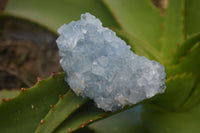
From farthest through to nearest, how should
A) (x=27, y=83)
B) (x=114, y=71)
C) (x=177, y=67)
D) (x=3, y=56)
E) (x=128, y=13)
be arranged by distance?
(x=3, y=56) → (x=27, y=83) → (x=128, y=13) → (x=177, y=67) → (x=114, y=71)

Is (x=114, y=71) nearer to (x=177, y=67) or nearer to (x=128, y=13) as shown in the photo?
(x=177, y=67)

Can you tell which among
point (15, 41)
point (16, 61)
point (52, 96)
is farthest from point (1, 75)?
point (52, 96)

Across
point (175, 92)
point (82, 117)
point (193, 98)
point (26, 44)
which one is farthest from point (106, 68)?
point (26, 44)

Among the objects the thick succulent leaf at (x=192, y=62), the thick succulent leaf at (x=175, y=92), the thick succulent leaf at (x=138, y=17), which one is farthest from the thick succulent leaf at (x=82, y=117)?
the thick succulent leaf at (x=138, y=17)

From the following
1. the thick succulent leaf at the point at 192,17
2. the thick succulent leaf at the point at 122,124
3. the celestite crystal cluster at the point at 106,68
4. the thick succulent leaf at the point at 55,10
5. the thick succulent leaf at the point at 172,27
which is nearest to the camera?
the celestite crystal cluster at the point at 106,68

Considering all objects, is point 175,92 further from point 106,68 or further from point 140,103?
point 106,68

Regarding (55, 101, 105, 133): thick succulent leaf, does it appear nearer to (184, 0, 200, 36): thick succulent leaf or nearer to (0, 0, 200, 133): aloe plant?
(0, 0, 200, 133): aloe plant

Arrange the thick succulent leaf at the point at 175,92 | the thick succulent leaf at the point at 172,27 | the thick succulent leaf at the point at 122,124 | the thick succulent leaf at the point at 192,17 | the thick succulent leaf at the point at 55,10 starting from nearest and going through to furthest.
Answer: the thick succulent leaf at the point at 175,92 < the thick succulent leaf at the point at 122,124 < the thick succulent leaf at the point at 172,27 < the thick succulent leaf at the point at 192,17 < the thick succulent leaf at the point at 55,10

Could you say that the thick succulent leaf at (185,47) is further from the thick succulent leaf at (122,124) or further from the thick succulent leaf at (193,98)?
the thick succulent leaf at (122,124)
